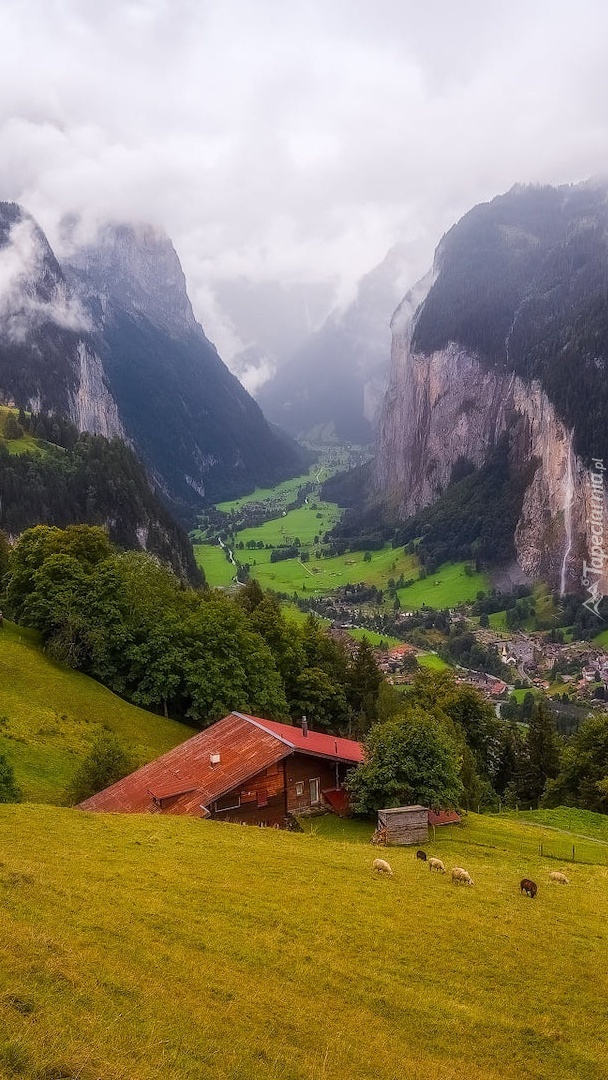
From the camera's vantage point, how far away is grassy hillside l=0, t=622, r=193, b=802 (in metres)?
44.0

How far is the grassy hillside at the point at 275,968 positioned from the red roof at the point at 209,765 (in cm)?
1045

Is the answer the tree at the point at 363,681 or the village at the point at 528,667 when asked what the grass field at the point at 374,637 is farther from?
the tree at the point at 363,681

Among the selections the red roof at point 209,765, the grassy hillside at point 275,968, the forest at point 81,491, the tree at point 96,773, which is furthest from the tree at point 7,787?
the forest at point 81,491

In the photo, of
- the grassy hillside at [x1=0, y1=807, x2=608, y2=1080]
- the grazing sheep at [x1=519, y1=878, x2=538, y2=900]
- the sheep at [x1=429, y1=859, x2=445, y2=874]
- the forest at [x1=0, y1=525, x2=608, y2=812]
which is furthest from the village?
the grassy hillside at [x1=0, y1=807, x2=608, y2=1080]

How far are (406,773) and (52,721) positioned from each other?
2795 cm

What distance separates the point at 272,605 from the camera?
275 feet

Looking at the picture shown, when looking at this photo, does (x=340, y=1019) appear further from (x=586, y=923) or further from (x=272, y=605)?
(x=272, y=605)

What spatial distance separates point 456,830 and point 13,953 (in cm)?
2832

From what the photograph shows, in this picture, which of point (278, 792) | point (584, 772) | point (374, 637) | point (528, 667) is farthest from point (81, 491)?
point (278, 792)

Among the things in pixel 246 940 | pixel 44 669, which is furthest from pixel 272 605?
pixel 246 940

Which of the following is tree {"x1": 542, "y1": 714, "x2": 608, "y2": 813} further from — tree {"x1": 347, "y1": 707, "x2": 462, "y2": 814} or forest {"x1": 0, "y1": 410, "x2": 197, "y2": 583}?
forest {"x1": 0, "y1": 410, "x2": 197, "y2": 583}

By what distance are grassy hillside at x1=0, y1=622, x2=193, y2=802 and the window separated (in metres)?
9.43

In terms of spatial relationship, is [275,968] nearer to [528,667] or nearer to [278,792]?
[278,792]

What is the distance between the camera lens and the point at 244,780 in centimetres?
3803
